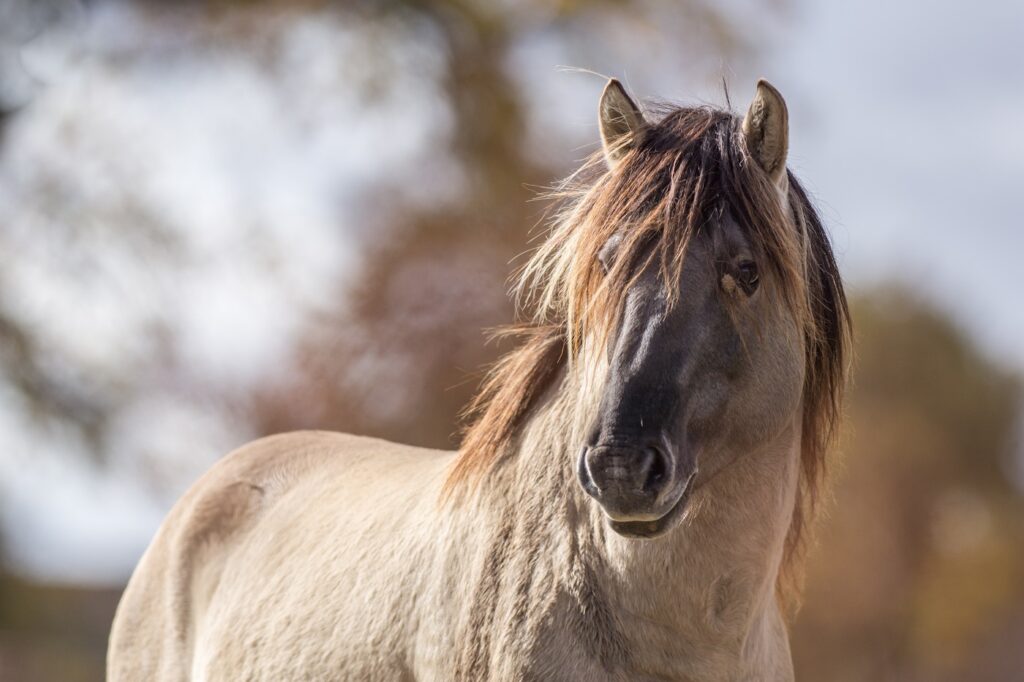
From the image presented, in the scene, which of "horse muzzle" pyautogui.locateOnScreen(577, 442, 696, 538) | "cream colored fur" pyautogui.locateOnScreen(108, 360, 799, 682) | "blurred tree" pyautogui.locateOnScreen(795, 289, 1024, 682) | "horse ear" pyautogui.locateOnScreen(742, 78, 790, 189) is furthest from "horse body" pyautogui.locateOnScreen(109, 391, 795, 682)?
"blurred tree" pyautogui.locateOnScreen(795, 289, 1024, 682)

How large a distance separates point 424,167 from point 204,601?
1343 cm

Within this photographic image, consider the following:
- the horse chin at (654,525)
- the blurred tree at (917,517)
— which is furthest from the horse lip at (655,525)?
the blurred tree at (917,517)

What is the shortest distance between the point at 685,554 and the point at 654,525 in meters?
0.32

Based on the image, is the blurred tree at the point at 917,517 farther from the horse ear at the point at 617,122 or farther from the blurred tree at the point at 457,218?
the horse ear at the point at 617,122

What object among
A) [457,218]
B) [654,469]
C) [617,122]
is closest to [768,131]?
[617,122]

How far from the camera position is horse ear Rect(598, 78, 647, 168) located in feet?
11.9

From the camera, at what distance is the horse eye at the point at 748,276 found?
3326 mm

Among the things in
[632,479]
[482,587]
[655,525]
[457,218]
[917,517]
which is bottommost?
[917,517]

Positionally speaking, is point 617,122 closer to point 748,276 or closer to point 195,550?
point 748,276

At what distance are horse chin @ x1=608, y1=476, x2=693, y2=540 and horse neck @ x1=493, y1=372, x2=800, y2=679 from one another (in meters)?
0.21

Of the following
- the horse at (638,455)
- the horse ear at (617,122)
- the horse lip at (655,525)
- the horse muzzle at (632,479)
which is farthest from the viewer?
the horse ear at (617,122)

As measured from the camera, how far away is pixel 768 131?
3.54 m

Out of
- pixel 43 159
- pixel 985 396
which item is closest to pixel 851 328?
pixel 43 159

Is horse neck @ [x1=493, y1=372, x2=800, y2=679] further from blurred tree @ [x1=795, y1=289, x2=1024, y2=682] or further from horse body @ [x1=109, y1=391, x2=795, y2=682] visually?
blurred tree @ [x1=795, y1=289, x2=1024, y2=682]
